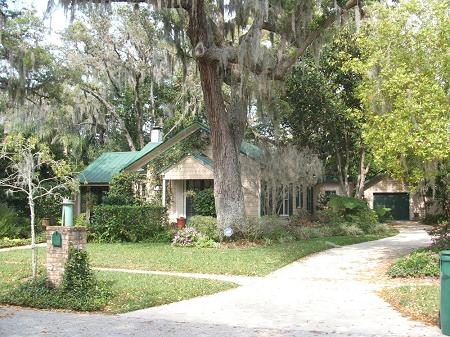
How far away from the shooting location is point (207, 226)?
19.7 metres

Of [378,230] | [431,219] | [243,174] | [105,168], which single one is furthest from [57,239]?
[431,219]

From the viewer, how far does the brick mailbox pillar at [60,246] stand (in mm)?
9820

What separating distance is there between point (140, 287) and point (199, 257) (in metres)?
5.06

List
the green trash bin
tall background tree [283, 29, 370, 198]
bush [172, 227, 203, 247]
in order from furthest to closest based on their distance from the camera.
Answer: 1. tall background tree [283, 29, 370, 198]
2. bush [172, 227, 203, 247]
3. the green trash bin

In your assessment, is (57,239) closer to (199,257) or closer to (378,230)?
(199,257)

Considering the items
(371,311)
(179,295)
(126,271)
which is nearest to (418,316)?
(371,311)

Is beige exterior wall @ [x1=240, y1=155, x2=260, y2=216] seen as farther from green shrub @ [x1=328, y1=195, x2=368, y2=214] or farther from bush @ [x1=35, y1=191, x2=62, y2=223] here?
bush @ [x1=35, y1=191, x2=62, y2=223]

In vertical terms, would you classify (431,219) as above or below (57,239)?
below

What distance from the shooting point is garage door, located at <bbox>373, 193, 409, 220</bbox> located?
4072 cm

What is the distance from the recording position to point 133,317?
833 centimetres

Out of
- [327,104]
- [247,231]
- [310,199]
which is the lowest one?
[247,231]

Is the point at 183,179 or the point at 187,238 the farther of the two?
the point at 183,179

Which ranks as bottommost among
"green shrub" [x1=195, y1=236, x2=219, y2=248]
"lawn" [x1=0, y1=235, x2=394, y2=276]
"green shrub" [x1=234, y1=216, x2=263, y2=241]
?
"lawn" [x1=0, y1=235, x2=394, y2=276]

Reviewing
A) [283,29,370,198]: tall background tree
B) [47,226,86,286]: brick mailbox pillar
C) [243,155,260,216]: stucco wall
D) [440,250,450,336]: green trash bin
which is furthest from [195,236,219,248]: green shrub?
[440,250,450,336]: green trash bin
